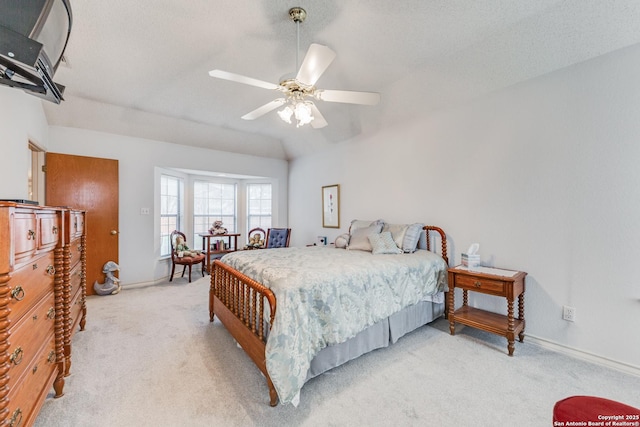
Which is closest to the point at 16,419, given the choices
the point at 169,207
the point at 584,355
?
the point at 584,355

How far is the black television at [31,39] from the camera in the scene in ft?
3.73

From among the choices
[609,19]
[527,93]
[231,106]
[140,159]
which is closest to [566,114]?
[527,93]

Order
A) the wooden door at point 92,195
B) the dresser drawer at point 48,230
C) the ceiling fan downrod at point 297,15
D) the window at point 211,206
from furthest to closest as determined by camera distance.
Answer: the window at point 211,206
the wooden door at point 92,195
the ceiling fan downrod at point 297,15
the dresser drawer at point 48,230

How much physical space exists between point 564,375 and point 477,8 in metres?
2.93

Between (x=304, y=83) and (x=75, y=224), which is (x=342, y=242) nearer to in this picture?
(x=304, y=83)

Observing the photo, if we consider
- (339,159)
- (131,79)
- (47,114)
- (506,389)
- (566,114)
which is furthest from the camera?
(339,159)

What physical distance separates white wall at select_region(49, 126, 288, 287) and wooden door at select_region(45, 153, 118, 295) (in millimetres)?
143

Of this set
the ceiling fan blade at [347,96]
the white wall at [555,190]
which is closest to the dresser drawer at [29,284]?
the ceiling fan blade at [347,96]

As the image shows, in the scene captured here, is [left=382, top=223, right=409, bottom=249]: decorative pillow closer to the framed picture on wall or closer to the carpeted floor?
the carpeted floor

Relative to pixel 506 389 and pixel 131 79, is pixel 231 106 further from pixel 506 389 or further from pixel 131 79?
pixel 506 389

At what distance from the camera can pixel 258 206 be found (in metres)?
6.50

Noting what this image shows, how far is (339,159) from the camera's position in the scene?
15.7ft

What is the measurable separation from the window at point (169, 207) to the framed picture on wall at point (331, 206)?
3.02 m

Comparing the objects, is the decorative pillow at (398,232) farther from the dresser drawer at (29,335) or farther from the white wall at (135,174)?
the white wall at (135,174)
